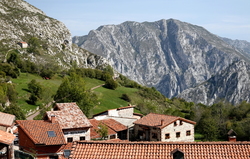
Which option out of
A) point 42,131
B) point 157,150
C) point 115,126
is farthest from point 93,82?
point 157,150

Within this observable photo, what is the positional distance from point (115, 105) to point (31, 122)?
61.0 meters

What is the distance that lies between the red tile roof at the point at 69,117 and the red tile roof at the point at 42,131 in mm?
2942

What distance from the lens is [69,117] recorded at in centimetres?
3662

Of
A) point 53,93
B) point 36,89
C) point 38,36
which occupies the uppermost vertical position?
point 38,36

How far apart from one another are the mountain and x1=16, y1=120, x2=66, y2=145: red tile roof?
85.8 metres

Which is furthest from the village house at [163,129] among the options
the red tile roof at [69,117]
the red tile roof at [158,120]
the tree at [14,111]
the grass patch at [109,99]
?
the grass patch at [109,99]

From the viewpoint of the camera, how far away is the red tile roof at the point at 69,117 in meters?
35.3

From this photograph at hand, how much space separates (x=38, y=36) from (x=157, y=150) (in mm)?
152192

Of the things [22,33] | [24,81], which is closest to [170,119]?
[24,81]

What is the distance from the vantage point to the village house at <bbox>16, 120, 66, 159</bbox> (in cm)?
2858

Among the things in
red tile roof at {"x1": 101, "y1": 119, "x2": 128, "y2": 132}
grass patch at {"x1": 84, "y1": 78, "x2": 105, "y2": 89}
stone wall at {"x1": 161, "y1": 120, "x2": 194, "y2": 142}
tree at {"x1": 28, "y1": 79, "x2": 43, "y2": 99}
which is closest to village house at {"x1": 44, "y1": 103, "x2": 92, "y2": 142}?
red tile roof at {"x1": 101, "y1": 119, "x2": 128, "y2": 132}

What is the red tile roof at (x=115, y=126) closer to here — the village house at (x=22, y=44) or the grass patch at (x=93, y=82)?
the grass patch at (x=93, y=82)

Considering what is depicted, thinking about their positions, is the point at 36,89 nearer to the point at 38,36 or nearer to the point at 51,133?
the point at 51,133

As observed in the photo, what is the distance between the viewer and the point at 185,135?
166 ft
